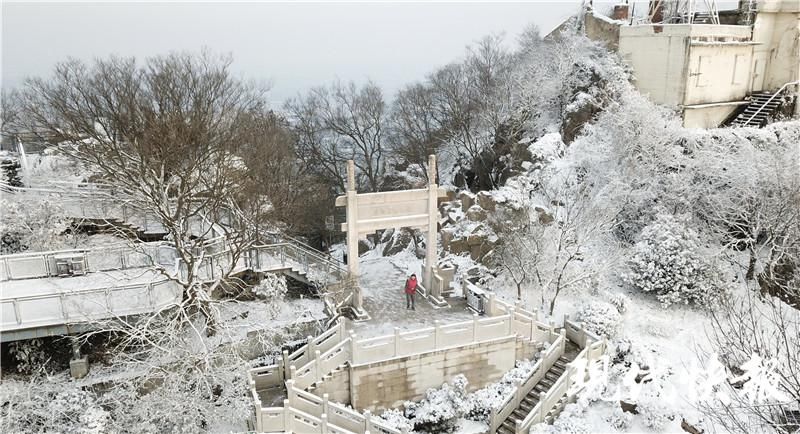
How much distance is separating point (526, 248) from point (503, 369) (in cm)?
582

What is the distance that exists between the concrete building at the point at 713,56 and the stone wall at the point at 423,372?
1885cm

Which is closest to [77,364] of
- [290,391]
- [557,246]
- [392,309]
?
[290,391]

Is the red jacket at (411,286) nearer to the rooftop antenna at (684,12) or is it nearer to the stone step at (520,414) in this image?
the stone step at (520,414)

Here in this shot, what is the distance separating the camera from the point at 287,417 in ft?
43.6

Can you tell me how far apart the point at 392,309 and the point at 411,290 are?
3.23ft

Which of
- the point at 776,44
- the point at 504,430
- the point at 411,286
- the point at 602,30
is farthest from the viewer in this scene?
the point at 602,30

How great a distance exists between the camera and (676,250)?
20.4m

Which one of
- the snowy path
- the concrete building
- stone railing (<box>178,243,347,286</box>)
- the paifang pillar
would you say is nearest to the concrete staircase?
the concrete building

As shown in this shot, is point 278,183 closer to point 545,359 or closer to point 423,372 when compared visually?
point 423,372

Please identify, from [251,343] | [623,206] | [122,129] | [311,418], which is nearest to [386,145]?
[623,206]

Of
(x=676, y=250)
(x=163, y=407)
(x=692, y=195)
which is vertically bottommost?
(x=163, y=407)

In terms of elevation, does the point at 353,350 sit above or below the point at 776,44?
below

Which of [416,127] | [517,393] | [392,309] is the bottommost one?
[517,393]

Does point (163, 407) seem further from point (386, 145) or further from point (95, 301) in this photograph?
point (386, 145)
